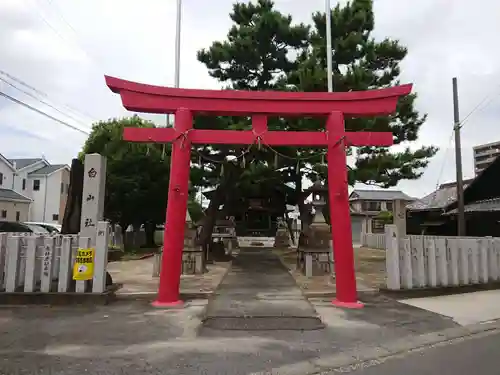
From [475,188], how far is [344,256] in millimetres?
13736

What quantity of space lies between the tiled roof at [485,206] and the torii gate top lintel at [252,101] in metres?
9.60

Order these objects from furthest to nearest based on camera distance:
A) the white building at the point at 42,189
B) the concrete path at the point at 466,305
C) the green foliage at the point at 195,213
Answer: the white building at the point at 42,189
the green foliage at the point at 195,213
the concrete path at the point at 466,305

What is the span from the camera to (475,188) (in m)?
20.1

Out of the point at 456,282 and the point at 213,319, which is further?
the point at 456,282

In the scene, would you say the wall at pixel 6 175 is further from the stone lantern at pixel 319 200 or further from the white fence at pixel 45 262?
the white fence at pixel 45 262

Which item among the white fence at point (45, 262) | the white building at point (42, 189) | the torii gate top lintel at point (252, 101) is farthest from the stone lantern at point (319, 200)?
the white building at point (42, 189)

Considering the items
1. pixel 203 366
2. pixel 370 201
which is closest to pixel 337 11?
pixel 203 366

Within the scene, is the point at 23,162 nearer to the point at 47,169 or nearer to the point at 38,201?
the point at 47,169

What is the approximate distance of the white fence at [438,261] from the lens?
33.2 feet

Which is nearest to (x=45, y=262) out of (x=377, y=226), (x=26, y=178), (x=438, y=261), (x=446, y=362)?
(x=446, y=362)

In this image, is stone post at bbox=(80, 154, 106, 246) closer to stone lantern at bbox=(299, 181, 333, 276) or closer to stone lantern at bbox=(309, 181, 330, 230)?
stone lantern at bbox=(299, 181, 333, 276)

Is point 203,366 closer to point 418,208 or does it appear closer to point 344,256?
point 344,256

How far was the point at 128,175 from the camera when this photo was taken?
78.8ft

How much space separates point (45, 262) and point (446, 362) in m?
7.42
